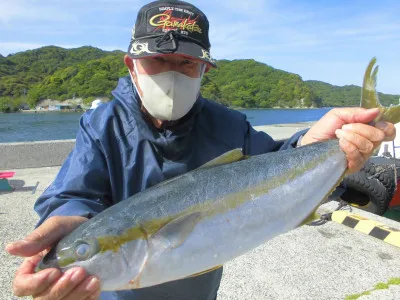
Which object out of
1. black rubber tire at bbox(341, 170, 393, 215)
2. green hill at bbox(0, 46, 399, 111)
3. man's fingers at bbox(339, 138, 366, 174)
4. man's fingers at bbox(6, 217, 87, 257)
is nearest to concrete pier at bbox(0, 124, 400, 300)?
black rubber tire at bbox(341, 170, 393, 215)

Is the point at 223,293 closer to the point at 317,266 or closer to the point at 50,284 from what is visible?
the point at 317,266

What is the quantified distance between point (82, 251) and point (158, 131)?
101 centimetres

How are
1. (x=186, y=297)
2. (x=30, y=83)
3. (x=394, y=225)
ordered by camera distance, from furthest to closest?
(x=30, y=83) → (x=394, y=225) → (x=186, y=297)

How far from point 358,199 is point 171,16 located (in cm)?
780

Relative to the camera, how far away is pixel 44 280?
1476 millimetres

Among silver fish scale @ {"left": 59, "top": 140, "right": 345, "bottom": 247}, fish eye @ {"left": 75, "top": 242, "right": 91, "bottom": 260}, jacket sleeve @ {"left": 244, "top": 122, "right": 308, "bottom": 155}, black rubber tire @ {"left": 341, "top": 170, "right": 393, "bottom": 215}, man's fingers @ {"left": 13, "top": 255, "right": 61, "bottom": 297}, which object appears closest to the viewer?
man's fingers @ {"left": 13, "top": 255, "right": 61, "bottom": 297}

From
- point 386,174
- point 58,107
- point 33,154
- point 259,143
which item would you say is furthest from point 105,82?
point 259,143

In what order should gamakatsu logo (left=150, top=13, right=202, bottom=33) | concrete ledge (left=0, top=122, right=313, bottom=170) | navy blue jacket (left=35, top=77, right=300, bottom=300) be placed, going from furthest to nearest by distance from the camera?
concrete ledge (left=0, top=122, right=313, bottom=170) → gamakatsu logo (left=150, top=13, right=202, bottom=33) → navy blue jacket (left=35, top=77, right=300, bottom=300)

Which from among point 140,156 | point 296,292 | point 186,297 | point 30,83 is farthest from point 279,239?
point 30,83

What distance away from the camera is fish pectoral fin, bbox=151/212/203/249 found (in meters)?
1.73

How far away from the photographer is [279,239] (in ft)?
18.0

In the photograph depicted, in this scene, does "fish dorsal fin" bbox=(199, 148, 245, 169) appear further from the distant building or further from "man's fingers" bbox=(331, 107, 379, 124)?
the distant building

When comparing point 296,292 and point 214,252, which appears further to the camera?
point 296,292

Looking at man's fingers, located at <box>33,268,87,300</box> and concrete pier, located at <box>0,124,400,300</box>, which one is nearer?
man's fingers, located at <box>33,268,87,300</box>
